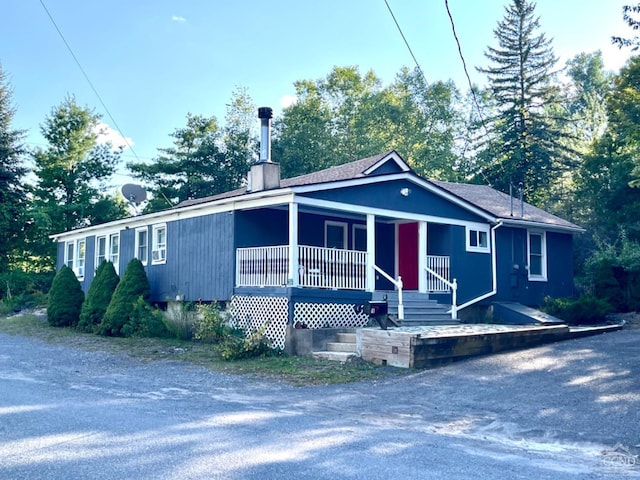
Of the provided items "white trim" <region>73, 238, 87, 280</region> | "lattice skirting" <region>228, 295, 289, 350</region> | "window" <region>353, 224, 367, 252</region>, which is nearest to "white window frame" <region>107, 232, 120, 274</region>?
"white trim" <region>73, 238, 87, 280</region>

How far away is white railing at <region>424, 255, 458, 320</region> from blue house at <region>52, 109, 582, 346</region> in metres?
0.04

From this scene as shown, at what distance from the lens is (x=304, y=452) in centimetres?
623

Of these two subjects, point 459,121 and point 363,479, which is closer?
point 363,479

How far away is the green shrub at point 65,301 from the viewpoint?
20.5m

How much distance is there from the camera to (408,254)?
19328mm

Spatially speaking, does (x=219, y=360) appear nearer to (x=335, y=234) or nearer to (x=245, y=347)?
(x=245, y=347)

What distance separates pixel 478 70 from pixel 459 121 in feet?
20.0

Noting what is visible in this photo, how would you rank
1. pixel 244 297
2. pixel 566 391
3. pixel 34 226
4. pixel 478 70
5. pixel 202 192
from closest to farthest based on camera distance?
pixel 566 391 → pixel 244 297 → pixel 34 226 → pixel 202 192 → pixel 478 70

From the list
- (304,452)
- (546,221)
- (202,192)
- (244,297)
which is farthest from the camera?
(202,192)

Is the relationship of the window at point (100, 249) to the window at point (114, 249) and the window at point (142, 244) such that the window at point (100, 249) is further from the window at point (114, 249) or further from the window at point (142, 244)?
the window at point (142, 244)

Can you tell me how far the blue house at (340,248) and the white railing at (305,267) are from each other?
28mm

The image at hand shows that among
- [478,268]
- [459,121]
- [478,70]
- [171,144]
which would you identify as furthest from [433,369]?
[459,121]

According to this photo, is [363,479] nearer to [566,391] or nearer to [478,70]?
[566,391]

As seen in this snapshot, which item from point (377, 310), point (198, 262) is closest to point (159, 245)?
point (198, 262)
